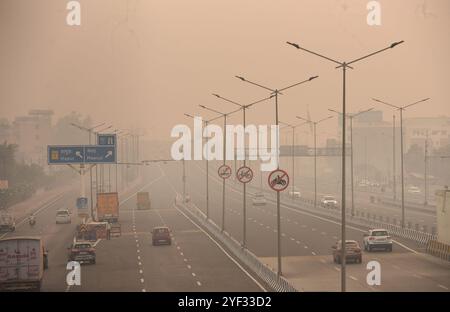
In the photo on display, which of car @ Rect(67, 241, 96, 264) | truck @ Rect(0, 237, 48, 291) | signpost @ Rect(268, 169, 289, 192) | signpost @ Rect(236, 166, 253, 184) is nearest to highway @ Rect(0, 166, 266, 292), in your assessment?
car @ Rect(67, 241, 96, 264)

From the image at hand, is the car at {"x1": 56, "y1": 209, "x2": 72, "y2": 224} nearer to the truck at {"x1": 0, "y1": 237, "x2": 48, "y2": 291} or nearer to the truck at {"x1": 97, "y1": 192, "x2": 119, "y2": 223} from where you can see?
the truck at {"x1": 97, "y1": 192, "x2": 119, "y2": 223}

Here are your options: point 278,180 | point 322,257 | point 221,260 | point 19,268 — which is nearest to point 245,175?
point 221,260

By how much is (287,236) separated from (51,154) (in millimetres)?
35161

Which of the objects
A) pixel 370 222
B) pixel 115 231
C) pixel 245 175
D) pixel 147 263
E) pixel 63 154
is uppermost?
pixel 63 154

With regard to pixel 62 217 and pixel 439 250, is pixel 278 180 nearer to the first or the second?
pixel 439 250

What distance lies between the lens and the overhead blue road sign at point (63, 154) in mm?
104000

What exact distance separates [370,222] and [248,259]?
31.6 m

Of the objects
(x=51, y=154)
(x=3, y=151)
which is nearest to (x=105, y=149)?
(x=51, y=154)

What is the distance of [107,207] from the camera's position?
320 ft

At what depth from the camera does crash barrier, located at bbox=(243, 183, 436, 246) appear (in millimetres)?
74875

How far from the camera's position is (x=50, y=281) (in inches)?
2029

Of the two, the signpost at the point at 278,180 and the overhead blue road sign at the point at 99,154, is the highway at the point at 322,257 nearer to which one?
the signpost at the point at 278,180

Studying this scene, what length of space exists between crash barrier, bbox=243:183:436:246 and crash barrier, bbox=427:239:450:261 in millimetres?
6342

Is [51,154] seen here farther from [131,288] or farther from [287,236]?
[131,288]
